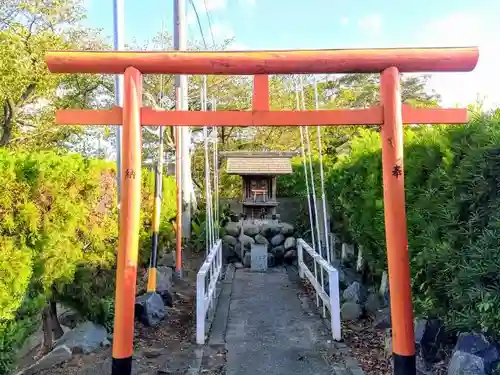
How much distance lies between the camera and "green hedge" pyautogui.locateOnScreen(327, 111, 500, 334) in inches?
99.4

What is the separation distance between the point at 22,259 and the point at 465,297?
2955mm

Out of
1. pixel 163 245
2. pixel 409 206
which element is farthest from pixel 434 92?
pixel 409 206

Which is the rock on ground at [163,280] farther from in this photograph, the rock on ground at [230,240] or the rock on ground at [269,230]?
the rock on ground at [269,230]

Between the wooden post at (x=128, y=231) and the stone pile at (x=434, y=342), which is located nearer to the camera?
the stone pile at (x=434, y=342)

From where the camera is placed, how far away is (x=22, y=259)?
3066 mm

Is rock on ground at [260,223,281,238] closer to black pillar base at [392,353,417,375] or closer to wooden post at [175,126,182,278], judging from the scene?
wooden post at [175,126,182,278]

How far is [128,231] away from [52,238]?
0.94 m

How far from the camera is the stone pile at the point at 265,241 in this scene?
9.85 metres

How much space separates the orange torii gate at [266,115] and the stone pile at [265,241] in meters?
6.64

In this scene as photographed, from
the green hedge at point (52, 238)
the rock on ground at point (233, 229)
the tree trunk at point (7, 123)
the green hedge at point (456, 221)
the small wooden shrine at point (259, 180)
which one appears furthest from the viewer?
the tree trunk at point (7, 123)

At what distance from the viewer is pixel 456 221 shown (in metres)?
2.98

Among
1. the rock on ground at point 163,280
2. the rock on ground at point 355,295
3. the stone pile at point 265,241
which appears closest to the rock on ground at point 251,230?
the stone pile at point 265,241

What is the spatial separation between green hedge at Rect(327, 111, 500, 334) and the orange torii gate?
0.99ft

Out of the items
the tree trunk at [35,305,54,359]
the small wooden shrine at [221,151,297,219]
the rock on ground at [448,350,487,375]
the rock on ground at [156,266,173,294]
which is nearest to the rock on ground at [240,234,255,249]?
the small wooden shrine at [221,151,297,219]
